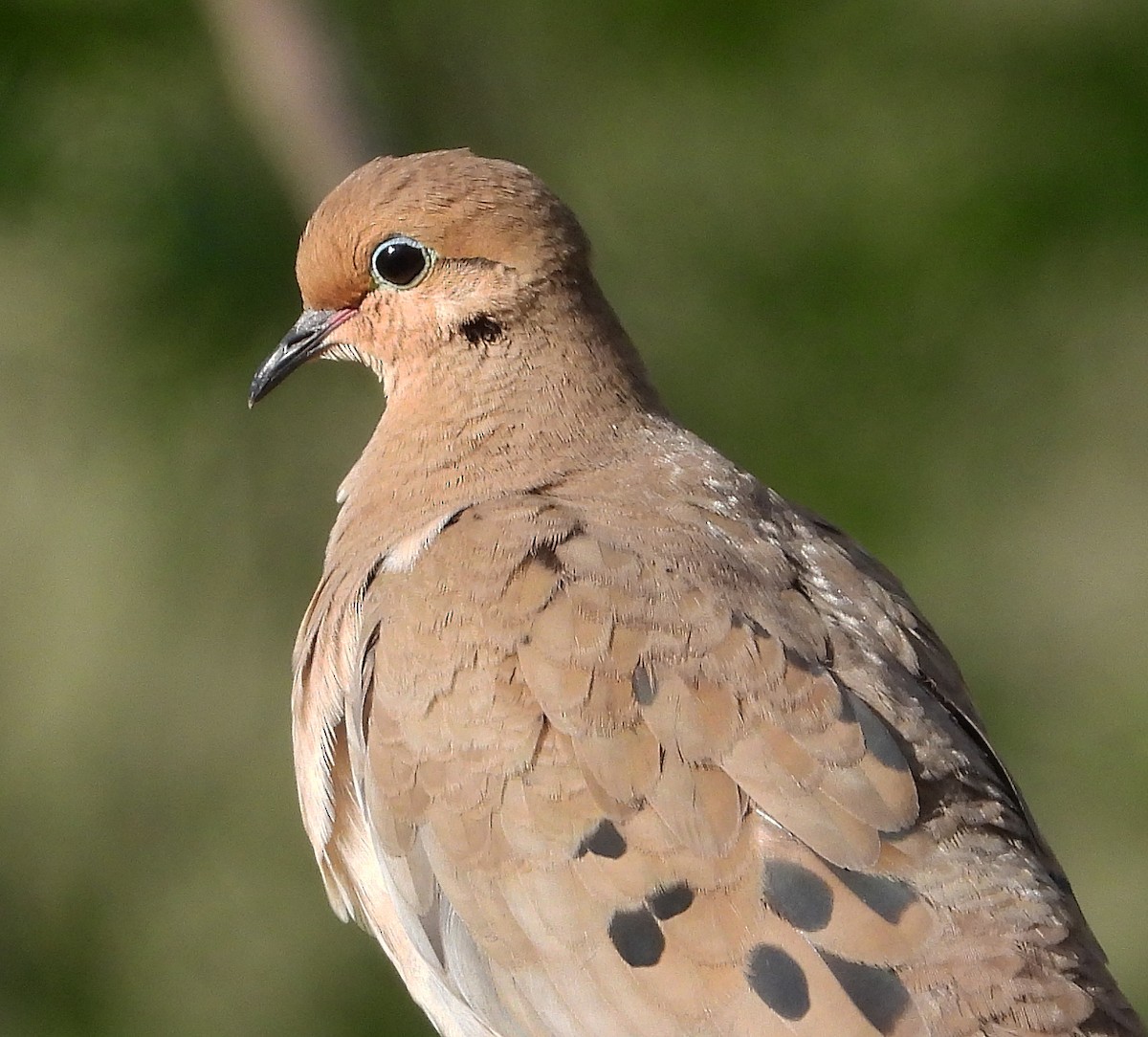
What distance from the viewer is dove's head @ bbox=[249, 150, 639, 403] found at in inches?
122

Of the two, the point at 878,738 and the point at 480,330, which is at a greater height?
the point at 480,330

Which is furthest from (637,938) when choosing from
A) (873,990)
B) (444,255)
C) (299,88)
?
(299,88)

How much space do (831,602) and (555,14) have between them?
3.05 metres

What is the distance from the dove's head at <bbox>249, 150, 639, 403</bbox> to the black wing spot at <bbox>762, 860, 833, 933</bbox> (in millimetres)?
1132

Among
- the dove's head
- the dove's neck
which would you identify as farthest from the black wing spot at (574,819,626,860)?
the dove's head

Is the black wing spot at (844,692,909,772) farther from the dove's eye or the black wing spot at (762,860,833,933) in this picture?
the dove's eye

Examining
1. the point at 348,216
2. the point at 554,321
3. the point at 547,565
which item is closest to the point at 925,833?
the point at 547,565

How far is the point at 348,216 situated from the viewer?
312 cm

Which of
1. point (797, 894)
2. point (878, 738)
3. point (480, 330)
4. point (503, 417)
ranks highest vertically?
point (480, 330)

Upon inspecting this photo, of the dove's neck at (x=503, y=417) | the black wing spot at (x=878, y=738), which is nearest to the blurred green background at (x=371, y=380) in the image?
the dove's neck at (x=503, y=417)

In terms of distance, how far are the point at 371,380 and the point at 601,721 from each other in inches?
110

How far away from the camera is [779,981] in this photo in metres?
2.42

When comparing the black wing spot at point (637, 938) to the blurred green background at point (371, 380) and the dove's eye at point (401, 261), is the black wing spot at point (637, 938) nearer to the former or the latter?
the dove's eye at point (401, 261)

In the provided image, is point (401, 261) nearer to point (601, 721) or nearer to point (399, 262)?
point (399, 262)
